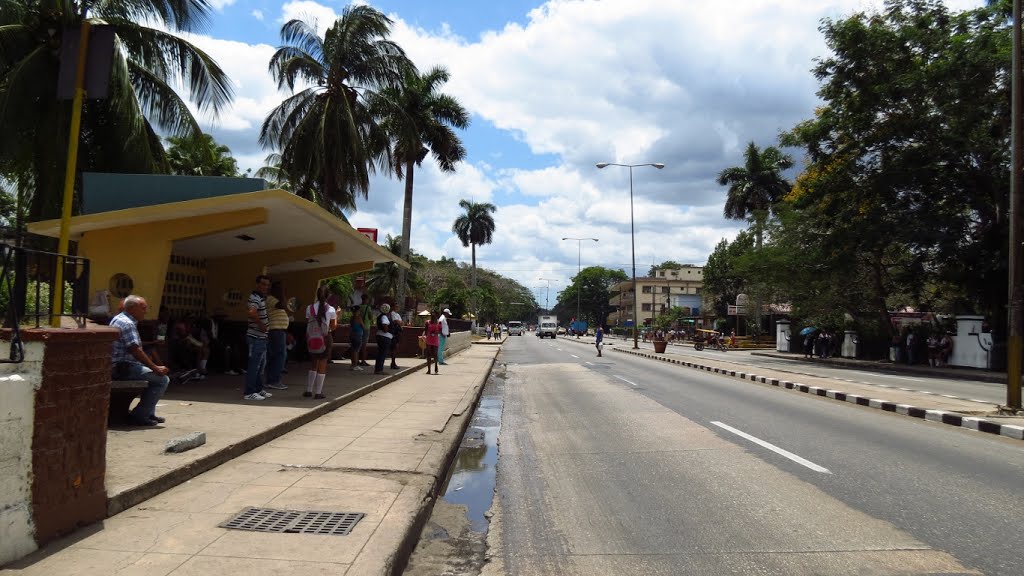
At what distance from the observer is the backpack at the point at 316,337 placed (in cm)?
1052

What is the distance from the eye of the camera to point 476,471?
7.79 m

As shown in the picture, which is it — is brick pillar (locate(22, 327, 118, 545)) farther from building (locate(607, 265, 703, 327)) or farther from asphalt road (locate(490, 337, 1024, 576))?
building (locate(607, 265, 703, 327))

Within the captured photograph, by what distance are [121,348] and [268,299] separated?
115 inches

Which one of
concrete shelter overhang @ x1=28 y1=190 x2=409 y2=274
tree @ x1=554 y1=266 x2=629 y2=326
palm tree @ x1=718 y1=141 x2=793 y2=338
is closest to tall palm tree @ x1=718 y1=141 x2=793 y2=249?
palm tree @ x1=718 y1=141 x2=793 y2=338

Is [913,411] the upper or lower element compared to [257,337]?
lower

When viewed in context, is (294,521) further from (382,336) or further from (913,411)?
(382,336)

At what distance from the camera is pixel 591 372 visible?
71.2 ft

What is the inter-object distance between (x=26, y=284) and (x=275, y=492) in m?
2.39

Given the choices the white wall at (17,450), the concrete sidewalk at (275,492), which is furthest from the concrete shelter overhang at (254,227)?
the white wall at (17,450)

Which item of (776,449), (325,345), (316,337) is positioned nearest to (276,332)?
(316,337)

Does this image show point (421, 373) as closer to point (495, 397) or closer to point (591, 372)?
point (495, 397)

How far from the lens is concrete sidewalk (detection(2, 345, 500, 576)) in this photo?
409cm

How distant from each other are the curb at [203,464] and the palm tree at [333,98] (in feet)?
44.2

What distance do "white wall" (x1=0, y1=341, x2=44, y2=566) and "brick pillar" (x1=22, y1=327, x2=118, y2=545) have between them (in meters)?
0.05
